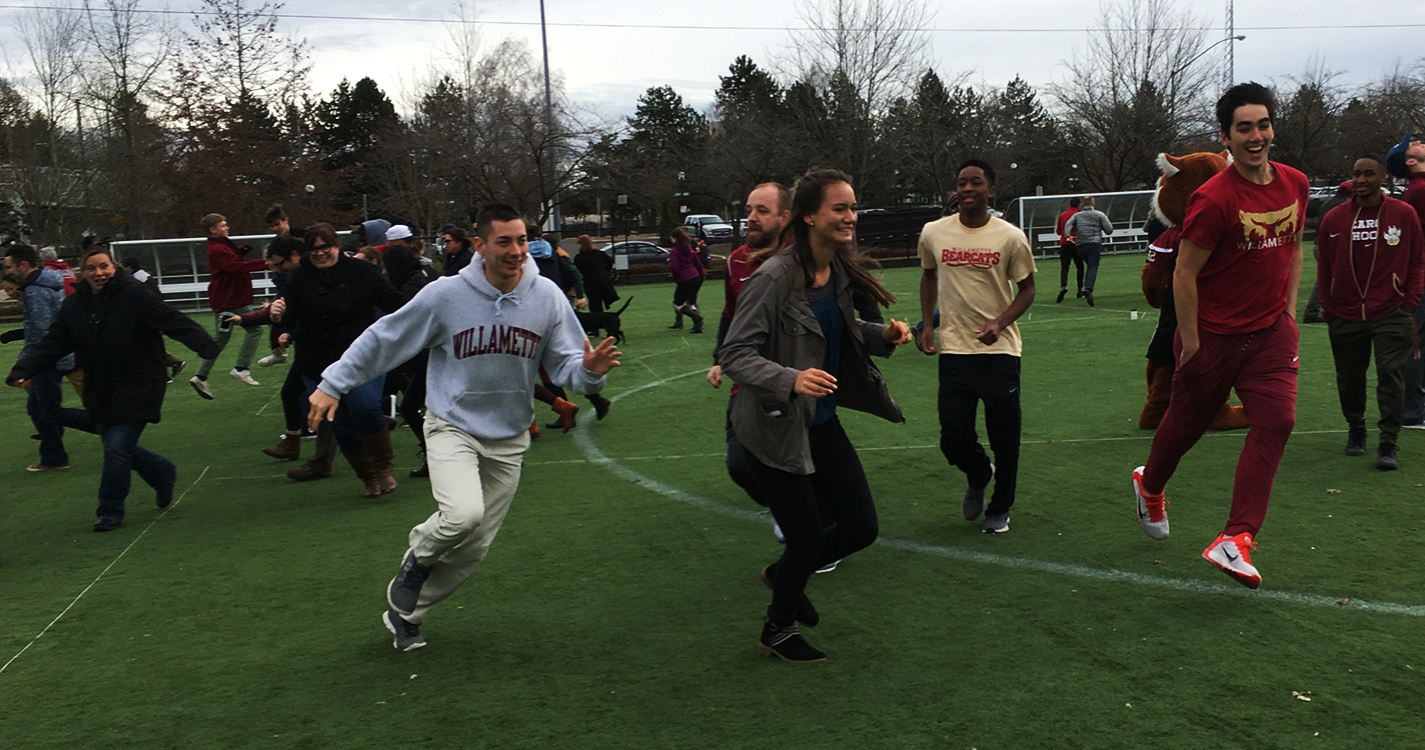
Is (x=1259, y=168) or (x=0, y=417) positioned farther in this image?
(x=0, y=417)

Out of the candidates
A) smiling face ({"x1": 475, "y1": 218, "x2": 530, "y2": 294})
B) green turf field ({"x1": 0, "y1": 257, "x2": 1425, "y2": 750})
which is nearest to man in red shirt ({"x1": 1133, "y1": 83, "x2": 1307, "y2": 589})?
green turf field ({"x1": 0, "y1": 257, "x2": 1425, "y2": 750})

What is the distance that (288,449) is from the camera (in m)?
9.34

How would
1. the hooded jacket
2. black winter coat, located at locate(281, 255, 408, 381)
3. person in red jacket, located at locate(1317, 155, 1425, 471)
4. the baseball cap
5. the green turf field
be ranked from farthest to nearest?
the hooded jacket → the baseball cap → black winter coat, located at locate(281, 255, 408, 381) → person in red jacket, located at locate(1317, 155, 1425, 471) → the green turf field

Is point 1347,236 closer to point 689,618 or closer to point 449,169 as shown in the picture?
point 689,618

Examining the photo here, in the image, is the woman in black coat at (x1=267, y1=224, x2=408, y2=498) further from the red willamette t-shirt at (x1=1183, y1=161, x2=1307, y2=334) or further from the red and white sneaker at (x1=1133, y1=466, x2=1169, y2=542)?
the red willamette t-shirt at (x1=1183, y1=161, x2=1307, y2=334)

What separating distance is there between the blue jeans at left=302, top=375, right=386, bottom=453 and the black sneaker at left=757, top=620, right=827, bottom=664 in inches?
158

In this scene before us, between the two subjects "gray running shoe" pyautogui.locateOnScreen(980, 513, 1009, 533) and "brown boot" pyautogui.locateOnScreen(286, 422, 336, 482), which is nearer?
"gray running shoe" pyautogui.locateOnScreen(980, 513, 1009, 533)

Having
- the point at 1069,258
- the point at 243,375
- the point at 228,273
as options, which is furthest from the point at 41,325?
the point at 1069,258

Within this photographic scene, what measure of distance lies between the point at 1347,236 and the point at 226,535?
7415mm

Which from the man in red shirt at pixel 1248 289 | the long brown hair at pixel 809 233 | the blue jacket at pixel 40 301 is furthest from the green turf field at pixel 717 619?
the blue jacket at pixel 40 301

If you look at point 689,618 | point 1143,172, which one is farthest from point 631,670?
point 1143,172

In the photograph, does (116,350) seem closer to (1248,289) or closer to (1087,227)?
(1248,289)

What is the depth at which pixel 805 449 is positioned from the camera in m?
4.14

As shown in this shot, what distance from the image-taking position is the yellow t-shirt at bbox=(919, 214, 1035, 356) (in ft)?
19.8
